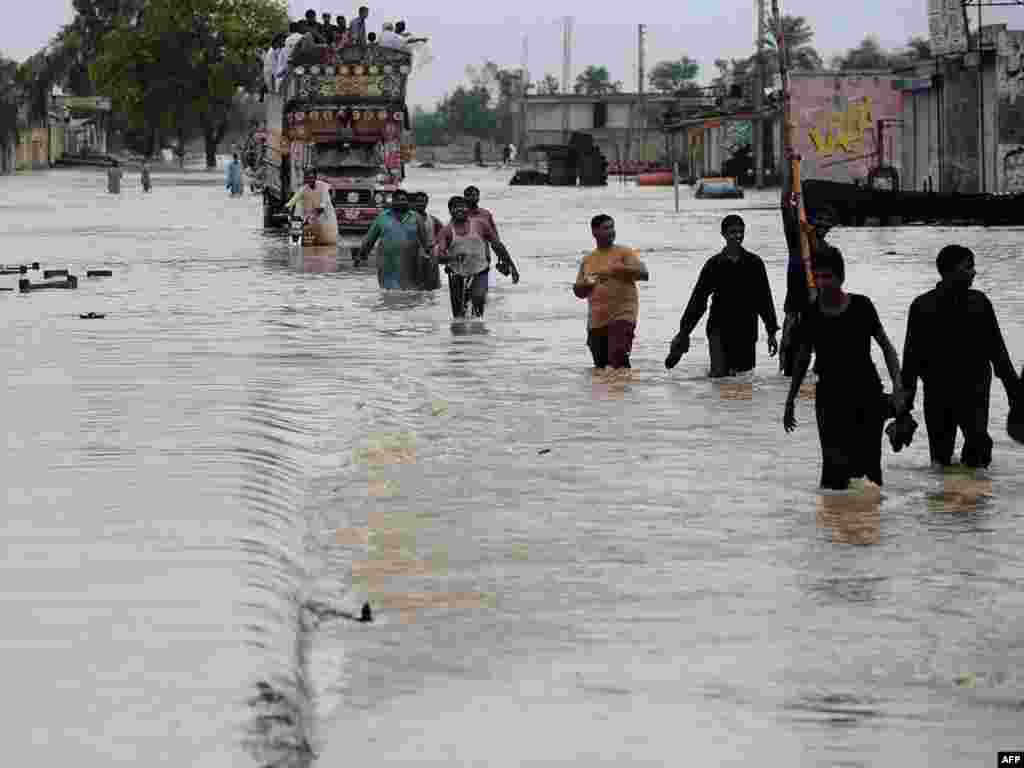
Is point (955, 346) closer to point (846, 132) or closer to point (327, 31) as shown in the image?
point (327, 31)

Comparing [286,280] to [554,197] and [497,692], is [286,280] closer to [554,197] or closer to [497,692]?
[497,692]

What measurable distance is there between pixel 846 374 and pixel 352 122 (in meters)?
36.7

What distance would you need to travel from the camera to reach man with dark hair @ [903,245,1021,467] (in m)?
12.8

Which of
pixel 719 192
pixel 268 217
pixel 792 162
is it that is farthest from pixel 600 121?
pixel 792 162

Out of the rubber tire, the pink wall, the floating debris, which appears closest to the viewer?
the floating debris

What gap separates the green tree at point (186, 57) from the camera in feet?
446

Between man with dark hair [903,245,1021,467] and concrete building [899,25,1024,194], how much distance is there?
4381 cm

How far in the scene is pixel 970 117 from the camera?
5972 centimetres

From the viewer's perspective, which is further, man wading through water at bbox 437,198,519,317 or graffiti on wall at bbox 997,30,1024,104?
graffiti on wall at bbox 997,30,1024,104

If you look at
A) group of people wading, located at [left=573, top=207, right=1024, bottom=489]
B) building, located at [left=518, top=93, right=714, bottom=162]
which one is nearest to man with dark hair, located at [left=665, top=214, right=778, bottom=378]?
group of people wading, located at [left=573, top=207, right=1024, bottom=489]

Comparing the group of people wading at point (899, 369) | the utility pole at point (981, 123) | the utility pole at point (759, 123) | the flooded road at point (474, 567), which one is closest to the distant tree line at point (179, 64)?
the utility pole at point (759, 123)

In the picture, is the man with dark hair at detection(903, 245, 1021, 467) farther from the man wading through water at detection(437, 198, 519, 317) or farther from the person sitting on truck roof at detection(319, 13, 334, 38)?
the person sitting on truck roof at detection(319, 13, 334, 38)

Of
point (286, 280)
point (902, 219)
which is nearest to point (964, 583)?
point (286, 280)

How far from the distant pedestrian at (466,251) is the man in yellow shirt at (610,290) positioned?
4.71 meters
